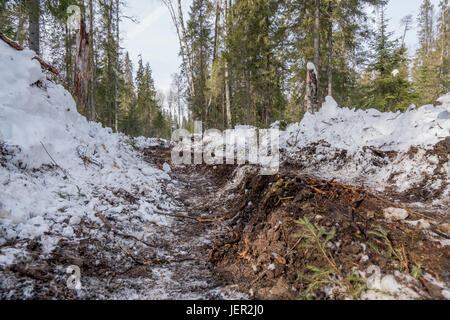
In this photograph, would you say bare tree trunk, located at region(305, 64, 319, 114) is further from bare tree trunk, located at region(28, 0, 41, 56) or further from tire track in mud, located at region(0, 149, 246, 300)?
bare tree trunk, located at region(28, 0, 41, 56)

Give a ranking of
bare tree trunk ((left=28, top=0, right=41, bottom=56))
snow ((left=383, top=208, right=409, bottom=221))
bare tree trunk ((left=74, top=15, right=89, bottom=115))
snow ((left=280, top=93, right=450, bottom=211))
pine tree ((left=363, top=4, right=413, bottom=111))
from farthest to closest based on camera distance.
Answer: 1. pine tree ((left=363, top=4, right=413, bottom=111))
2. bare tree trunk ((left=74, top=15, right=89, bottom=115))
3. bare tree trunk ((left=28, top=0, right=41, bottom=56))
4. snow ((left=280, top=93, right=450, bottom=211))
5. snow ((left=383, top=208, right=409, bottom=221))

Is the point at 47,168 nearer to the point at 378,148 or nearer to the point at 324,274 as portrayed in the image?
the point at 324,274

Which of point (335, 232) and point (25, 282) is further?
point (335, 232)

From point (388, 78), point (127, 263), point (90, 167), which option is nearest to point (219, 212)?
point (127, 263)

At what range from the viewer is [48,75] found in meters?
4.50

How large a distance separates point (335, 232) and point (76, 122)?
501 cm

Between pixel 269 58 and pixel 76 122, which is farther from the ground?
pixel 269 58

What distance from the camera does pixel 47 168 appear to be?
309 centimetres

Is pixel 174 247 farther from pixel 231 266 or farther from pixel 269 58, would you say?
pixel 269 58

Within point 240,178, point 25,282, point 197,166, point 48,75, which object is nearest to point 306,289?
point 25,282

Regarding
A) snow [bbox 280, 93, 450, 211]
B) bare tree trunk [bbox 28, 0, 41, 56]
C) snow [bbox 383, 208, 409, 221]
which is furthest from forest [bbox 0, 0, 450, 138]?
snow [bbox 383, 208, 409, 221]

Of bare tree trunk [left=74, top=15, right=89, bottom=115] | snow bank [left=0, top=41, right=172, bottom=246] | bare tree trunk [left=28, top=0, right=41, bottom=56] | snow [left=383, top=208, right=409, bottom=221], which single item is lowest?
snow [left=383, top=208, right=409, bottom=221]

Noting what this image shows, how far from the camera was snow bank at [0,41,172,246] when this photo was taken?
2.31 meters

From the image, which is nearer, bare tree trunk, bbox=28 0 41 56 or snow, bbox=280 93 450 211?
snow, bbox=280 93 450 211
